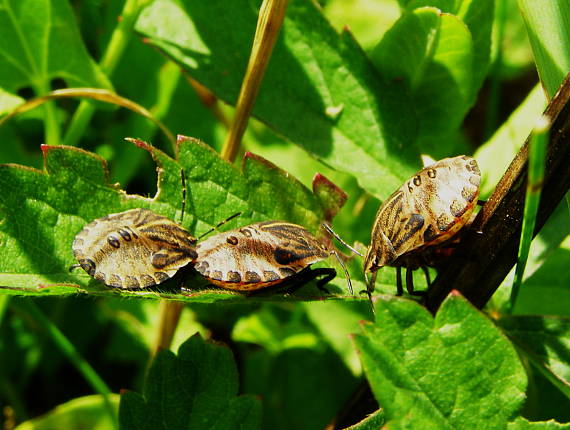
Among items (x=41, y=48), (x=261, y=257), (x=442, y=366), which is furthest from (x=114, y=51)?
(x=442, y=366)

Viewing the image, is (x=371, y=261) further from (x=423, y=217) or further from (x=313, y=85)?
(x=313, y=85)

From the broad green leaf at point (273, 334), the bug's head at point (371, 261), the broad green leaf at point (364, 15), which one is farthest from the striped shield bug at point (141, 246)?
the broad green leaf at point (364, 15)

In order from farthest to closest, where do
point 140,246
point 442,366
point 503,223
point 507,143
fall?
point 507,143 → point 140,246 → point 503,223 → point 442,366

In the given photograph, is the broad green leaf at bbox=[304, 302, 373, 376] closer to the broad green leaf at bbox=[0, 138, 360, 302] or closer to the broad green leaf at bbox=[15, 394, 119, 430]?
the broad green leaf at bbox=[0, 138, 360, 302]

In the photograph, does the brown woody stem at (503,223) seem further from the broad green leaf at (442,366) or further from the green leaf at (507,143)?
the green leaf at (507,143)

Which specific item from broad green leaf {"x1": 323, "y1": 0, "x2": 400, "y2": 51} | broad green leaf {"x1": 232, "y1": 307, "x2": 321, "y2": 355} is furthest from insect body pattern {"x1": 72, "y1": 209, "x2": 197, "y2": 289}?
broad green leaf {"x1": 323, "y1": 0, "x2": 400, "y2": 51}
